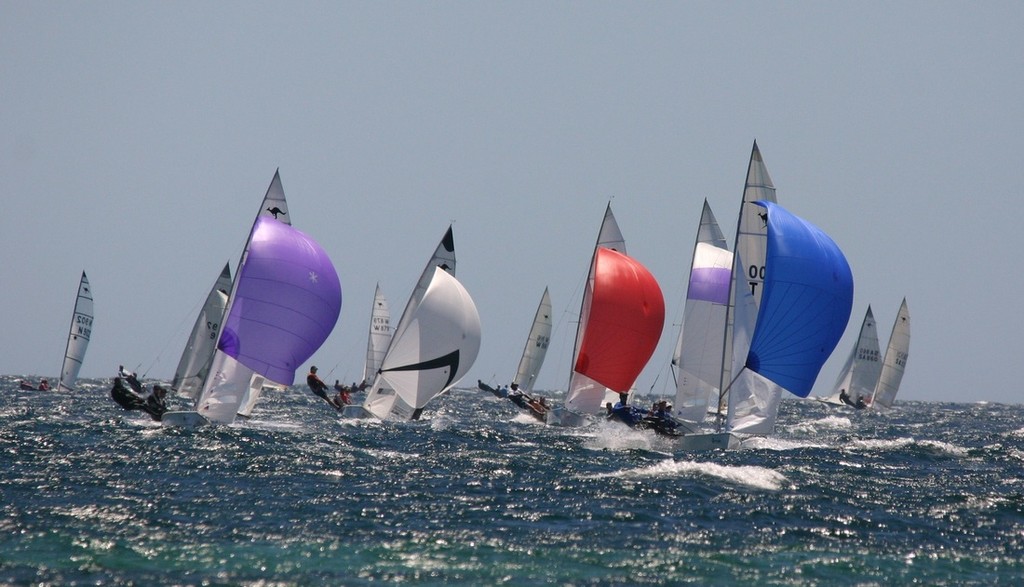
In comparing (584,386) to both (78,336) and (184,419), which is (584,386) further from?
(78,336)

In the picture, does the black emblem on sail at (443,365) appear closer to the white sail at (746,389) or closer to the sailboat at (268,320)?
the sailboat at (268,320)

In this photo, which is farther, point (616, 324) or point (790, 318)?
point (616, 324)

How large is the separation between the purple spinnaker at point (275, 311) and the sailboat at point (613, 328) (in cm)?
1041

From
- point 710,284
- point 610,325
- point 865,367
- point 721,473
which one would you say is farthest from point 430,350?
point 865,367

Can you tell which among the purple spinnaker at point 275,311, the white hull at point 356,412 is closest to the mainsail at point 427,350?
the white hull at point 356,412

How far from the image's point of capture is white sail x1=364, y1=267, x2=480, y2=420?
39.4 metres

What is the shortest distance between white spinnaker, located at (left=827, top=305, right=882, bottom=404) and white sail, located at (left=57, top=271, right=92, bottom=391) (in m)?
50.6

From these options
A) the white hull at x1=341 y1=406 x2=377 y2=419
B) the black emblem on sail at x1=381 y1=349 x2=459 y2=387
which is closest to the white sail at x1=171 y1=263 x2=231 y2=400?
the white hull at x1=341 y1=406 x2=377 y2=419

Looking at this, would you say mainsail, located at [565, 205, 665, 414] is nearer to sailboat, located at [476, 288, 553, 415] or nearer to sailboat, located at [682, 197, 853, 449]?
sailboat, located at [682, 197, 853, 449]

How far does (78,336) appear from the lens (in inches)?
2376

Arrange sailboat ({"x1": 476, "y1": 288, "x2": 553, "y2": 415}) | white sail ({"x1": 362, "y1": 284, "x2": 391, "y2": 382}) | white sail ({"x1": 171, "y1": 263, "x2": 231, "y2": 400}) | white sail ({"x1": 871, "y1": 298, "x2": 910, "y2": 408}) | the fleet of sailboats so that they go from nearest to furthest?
the fleet of sailboats, white sail ({"x1": 171, "y1": 263, "x2": 231, "y2": 400}), sailboat ({"x1": 476, "y1": 288, "x2": 553, "y2": 415}), white sail ({"x1": 362, "y1": 284, "x2": 391, "y2": 382}), white sail ({"x1": 871, "y1": 298, "x2": 910, "y2": 408})

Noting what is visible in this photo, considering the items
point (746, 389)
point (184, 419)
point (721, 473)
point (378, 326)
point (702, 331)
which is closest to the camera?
point (721, 473)

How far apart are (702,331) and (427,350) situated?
9261 mm

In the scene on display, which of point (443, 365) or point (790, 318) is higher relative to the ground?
point (790, 318)
